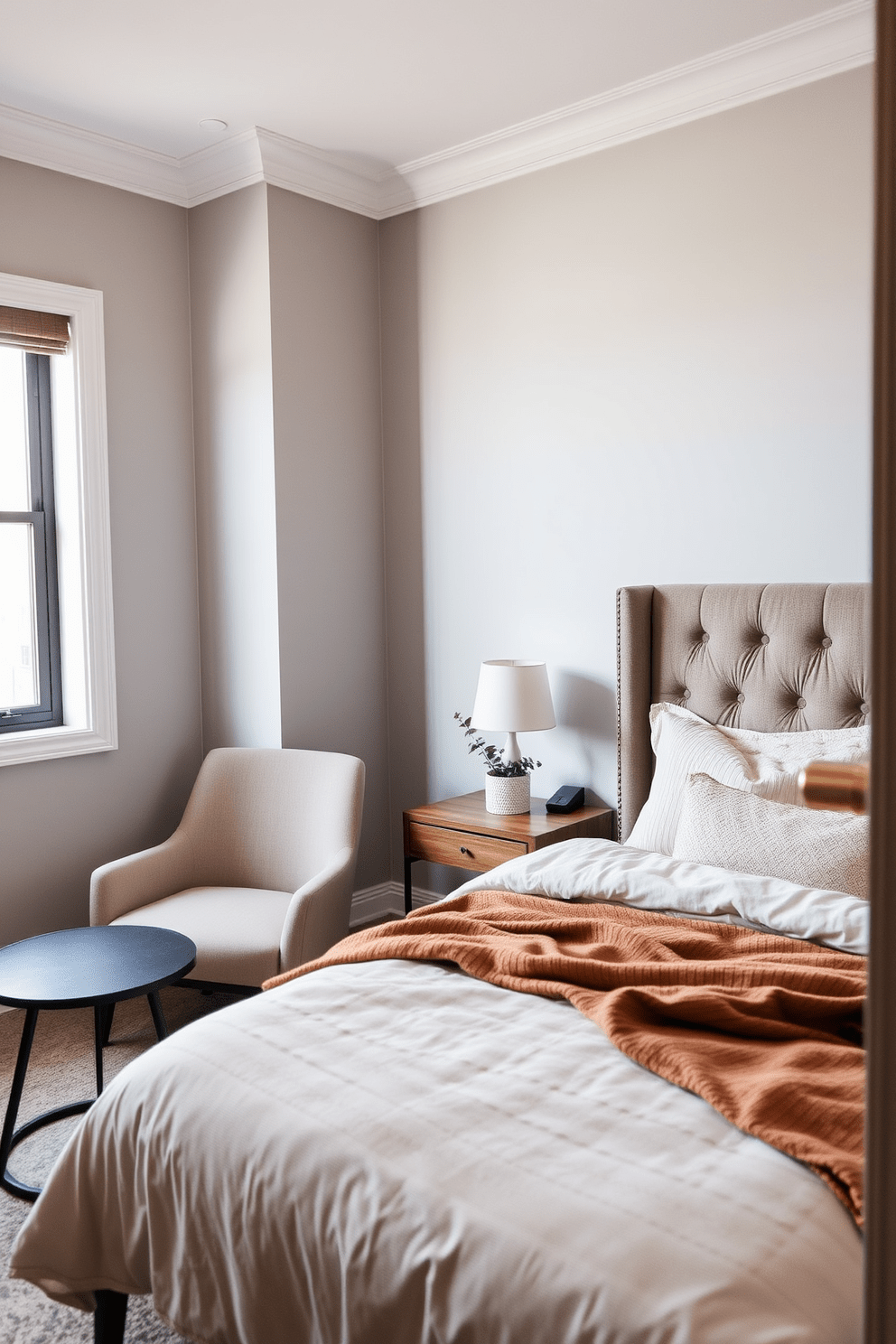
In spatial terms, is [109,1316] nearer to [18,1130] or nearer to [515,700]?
[18,1130]

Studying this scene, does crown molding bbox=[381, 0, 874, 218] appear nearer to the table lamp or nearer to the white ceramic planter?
the table lamp

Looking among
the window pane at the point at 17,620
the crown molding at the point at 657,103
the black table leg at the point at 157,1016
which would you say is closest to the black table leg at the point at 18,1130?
the black table leg at the point at 157,1016

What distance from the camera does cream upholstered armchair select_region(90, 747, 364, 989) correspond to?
295 centimetres

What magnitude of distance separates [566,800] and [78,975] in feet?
5.36

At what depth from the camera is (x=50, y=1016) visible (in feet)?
11.3

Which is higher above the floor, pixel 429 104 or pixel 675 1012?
pixel 429 104

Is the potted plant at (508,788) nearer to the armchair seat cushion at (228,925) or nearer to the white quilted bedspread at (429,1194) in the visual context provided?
the armchair seat cushion at (228,925)

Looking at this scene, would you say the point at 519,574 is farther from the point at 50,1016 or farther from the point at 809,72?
the point at 50,1016

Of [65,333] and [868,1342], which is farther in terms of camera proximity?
[65,333]

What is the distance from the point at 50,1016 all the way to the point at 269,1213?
88.5 inches

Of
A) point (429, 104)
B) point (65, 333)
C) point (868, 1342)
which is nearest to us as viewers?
point (868, 1342)

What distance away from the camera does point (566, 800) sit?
11.4ft

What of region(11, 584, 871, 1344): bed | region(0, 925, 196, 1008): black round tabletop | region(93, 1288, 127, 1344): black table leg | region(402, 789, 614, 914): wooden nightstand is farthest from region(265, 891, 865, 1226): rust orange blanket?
region(402, 789, 614, 914): wooden nightstand

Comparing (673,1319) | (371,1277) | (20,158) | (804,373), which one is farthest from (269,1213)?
(20,158)
